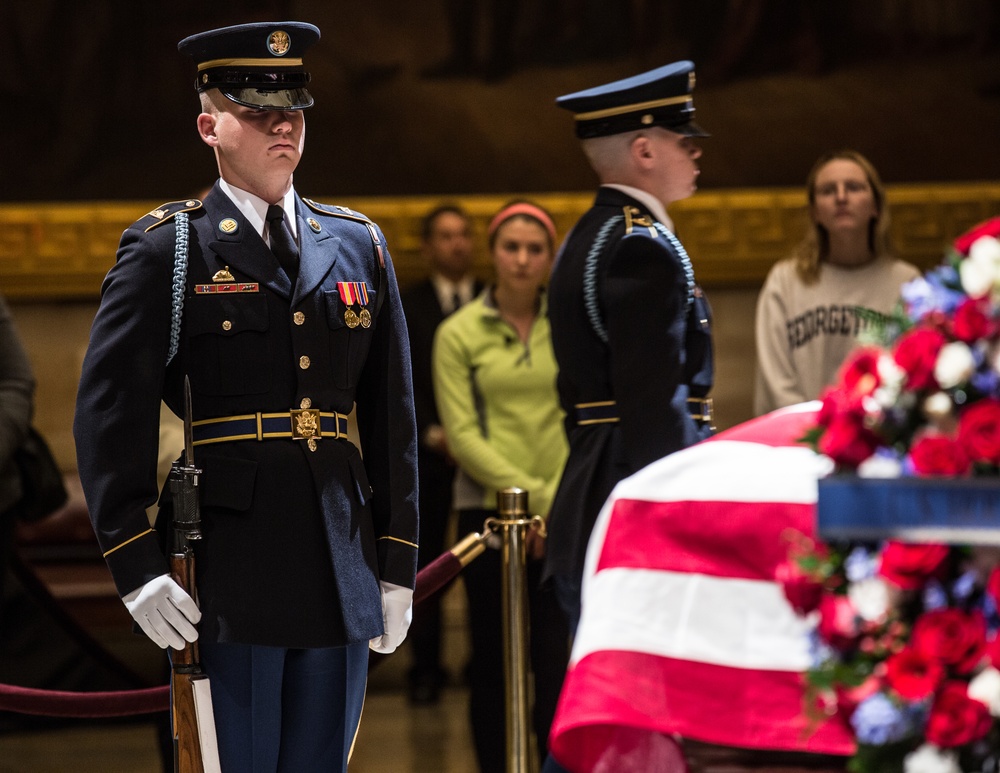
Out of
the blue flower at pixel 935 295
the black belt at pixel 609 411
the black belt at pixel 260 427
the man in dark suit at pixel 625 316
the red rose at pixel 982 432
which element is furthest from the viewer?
the black belt at pixel 609 411

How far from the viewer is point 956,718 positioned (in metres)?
1.68

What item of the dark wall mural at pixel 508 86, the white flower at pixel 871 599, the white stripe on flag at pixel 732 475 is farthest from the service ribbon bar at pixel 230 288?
the dark wall mural at pixel 508 86

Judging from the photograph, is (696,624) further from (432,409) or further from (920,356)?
(432,409)

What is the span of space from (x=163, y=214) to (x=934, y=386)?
52.7 inches

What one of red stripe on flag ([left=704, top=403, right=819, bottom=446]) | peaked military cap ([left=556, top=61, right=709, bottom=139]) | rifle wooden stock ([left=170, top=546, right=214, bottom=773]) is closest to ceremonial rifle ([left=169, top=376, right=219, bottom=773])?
rifle wooden stock ([left=170, top=546, right=214, bottom=773])

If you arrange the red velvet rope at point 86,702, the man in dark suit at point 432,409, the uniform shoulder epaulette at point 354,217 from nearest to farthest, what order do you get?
the uniform shoulder epaulette at point 354,217 < the red velvet rope at point 86,702 < the man in dark suit at point 432,409

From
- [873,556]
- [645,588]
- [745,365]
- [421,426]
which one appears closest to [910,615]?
[873,556]

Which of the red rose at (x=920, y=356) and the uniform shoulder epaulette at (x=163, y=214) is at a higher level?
the uniform shoulder epaulette at (x=163, y=214)

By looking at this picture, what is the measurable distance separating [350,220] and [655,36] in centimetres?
440

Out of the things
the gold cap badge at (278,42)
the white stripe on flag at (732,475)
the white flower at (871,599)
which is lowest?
the white flower at (871,599)

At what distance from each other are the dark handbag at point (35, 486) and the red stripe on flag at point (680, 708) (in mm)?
2394

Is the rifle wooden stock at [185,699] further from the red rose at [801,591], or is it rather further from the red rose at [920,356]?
the red rose at [920,356]

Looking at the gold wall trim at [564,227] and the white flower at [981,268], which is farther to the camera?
the gold wall trim at [564,227]

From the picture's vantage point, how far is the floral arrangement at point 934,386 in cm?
167
